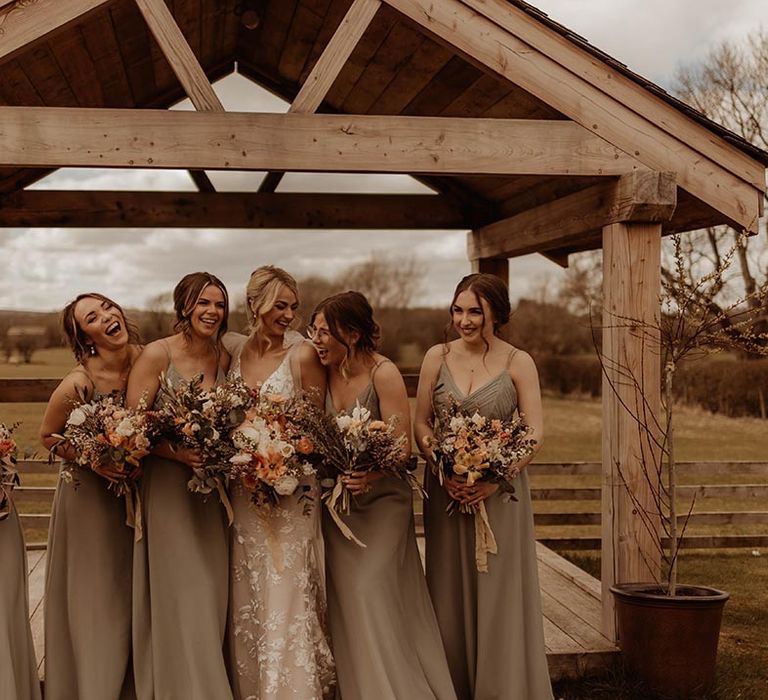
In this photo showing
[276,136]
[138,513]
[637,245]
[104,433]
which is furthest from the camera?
[637,245]

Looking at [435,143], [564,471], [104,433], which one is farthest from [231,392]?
[564,471]

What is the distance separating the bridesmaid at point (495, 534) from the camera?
514cm

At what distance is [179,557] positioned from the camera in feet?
16.3

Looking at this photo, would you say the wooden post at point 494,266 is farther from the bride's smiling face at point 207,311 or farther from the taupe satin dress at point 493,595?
the bride's smiling face at point 207,311

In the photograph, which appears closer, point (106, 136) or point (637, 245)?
point (106, 136)

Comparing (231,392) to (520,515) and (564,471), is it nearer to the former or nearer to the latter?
(520,515)

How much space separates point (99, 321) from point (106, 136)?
105 cm

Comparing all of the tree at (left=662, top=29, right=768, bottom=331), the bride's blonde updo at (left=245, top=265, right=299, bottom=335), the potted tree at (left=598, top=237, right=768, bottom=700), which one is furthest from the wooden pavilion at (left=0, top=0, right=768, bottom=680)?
the tree at (left=662, top=29, right=768, bottom=331)

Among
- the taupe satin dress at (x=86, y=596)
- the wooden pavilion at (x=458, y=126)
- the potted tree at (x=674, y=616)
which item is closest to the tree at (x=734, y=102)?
the wooden pavilion at (x=458, y=126)

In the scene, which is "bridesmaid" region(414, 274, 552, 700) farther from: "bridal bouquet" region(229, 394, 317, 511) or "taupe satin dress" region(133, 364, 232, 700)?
"taupe satin dress" region(133, 364, 232, 700)

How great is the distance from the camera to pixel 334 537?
516 cm

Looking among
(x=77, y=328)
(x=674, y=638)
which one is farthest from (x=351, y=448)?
(x=674, y=638)

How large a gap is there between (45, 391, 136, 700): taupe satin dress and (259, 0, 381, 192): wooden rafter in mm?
2336

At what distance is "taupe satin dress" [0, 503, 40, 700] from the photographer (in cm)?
461
